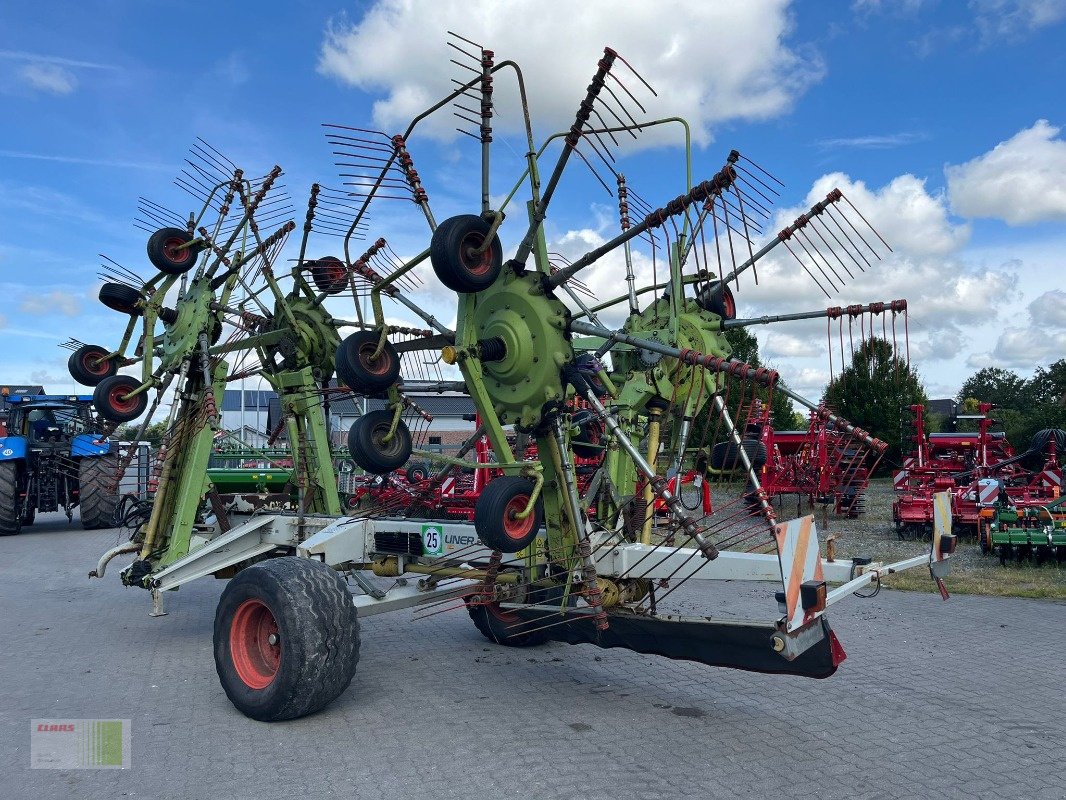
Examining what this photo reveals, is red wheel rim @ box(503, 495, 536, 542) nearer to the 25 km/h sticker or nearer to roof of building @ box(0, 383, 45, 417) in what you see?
the 25 km/h sticker

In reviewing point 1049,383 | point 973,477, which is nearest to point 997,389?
point 1049,383

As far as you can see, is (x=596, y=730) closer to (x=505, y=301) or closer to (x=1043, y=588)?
(x=505, y=301)

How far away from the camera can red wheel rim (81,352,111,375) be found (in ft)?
26.3

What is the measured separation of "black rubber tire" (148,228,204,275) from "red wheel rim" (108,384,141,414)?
3.70 feet

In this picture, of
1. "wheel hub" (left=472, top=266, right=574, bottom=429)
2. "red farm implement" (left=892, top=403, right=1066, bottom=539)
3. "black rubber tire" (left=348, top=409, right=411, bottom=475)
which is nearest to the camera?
"wheel hub" (left=472, top=266, right=574, bottom=429)

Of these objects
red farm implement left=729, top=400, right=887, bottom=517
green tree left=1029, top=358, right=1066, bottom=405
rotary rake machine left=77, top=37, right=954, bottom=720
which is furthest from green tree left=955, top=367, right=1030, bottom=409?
rotary rake machine left=77, top=37, right=954, bottom=720

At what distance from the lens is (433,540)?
5.97 meters

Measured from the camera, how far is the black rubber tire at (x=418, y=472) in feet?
37.6

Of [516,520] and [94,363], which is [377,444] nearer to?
[516,520]

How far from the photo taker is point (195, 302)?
7.84 meters

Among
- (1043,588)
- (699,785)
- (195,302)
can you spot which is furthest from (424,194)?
(1043,588)

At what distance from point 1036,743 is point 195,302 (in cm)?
722

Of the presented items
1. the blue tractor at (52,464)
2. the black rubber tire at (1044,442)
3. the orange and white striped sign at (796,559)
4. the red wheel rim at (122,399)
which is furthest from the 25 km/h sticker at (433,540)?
the blue tractor at (52,464)

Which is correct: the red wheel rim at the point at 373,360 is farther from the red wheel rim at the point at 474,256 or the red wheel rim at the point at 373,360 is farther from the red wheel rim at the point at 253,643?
Result: the red wheel rim at the point at 253,643
